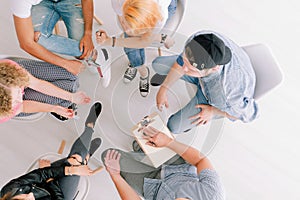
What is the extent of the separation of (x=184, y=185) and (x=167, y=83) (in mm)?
454

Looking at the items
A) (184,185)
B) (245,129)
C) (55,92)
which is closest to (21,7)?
(55,92)

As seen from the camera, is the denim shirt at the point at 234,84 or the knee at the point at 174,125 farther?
the knee at the point at 174,125

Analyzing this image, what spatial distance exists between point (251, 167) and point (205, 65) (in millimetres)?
945

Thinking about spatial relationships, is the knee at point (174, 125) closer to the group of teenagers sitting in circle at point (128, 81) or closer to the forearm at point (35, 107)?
the group of teenagers sitting in circle at point (128, 81)

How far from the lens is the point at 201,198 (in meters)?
1.47

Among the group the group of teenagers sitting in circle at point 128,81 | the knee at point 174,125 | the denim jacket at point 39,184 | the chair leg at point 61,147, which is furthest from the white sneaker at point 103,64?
the chair leg at point 61,147

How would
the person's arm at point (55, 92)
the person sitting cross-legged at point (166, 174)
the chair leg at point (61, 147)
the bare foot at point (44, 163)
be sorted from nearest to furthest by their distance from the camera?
the person sitting cross-legged at point (166, 174), the person's arm at point (55, 92), the bare foot at point (44, 163), the chair leg at point (61, 147)

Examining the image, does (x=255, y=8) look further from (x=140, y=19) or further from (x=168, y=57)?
(x=140, y=19)

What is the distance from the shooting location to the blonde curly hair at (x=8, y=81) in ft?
4.67

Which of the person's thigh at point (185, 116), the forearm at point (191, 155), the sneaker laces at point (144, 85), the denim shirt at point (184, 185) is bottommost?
the denim shirt at point (184, 185)

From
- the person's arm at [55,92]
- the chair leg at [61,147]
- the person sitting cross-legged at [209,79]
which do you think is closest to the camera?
the person sitting cross-legged at [209,79]

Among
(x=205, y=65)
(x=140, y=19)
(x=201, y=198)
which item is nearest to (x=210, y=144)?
(x=201, y=198)

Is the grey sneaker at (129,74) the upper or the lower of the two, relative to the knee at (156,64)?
lower

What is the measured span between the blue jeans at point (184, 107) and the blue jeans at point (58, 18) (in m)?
0.43
